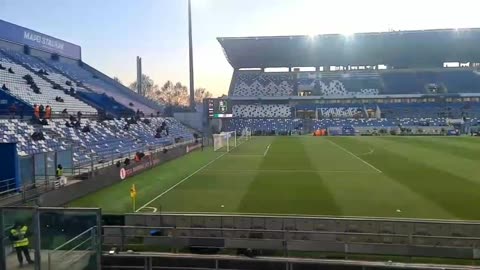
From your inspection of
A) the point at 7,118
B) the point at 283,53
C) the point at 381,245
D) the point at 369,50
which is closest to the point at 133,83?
the point at 283,53

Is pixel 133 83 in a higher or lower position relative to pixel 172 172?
higher

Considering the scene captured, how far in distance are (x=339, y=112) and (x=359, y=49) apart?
13625 millimetres

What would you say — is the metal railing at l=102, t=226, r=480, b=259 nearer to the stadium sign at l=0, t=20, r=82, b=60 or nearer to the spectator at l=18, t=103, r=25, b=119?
the spectator at l=18, t=103, r=25, b=119

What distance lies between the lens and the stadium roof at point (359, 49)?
86.7 meters

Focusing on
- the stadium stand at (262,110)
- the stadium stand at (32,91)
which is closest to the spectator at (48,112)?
the stadium stand at (32,91)

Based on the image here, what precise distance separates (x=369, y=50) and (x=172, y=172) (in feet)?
235

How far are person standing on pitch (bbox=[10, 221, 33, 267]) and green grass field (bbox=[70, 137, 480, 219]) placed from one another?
33.8 ft

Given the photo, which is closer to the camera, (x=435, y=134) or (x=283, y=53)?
(x=435, y=134)

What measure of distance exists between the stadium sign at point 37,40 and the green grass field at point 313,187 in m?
23.7

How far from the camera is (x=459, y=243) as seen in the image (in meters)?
11.3

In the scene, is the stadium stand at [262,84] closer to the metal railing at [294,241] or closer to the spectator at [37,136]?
the spectator at [37,136]

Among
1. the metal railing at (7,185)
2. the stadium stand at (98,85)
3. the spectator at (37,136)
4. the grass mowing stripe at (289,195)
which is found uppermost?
the stadium stand at (98,85)

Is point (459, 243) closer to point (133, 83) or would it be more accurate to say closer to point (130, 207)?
point (130, 207)

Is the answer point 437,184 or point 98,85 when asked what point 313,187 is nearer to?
point 437,184
